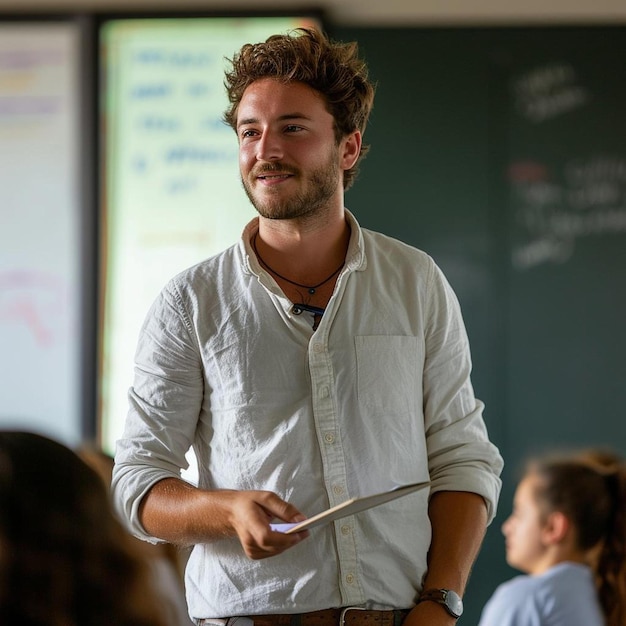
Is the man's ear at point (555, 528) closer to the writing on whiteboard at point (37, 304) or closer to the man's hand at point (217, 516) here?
the man's hand at point (217, 516)

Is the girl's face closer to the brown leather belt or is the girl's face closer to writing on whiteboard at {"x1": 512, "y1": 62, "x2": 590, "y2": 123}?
the brown leather belt

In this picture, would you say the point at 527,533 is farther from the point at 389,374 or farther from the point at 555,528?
the point at 389,374

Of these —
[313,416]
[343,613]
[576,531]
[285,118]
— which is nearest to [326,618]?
[343,613]

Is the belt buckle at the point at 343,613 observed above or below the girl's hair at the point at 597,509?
below

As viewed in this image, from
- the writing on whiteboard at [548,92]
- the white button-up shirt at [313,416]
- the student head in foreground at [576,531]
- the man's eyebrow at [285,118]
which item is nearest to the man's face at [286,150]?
the man's eyebrow at [285,118]

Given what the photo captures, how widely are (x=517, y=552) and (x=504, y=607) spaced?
165mm

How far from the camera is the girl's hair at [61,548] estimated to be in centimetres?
104

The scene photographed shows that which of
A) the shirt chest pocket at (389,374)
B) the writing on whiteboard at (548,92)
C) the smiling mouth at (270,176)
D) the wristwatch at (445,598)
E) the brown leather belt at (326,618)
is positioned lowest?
the brown leather belt at (326,618)

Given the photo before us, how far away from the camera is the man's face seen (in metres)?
1.93

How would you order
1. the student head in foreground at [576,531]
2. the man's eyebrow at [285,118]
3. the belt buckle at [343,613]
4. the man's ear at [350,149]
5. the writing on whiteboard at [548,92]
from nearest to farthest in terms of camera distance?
the student head in foreground at [576,531] < the belt buckle at [343,613] < the man's eyebrow at [285,118] < the man's ear at [350,149] < the writing on whiteboard at [548,92]

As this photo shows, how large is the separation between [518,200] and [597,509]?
6.90 ft

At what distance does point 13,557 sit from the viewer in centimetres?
104

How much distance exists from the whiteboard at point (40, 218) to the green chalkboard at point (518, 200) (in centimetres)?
101

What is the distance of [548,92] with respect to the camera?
361 cm
